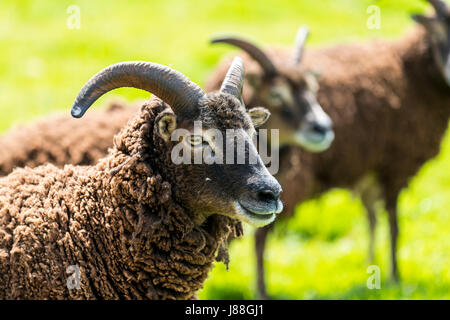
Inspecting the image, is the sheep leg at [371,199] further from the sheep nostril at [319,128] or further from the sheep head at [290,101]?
the sheep nostril at [319,128]

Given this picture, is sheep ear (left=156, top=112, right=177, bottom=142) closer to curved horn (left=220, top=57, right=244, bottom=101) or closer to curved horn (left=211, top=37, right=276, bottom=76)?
curved horn (left=220, top=57, right=244, bottom=101)

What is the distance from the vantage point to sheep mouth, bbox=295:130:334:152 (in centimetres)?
675

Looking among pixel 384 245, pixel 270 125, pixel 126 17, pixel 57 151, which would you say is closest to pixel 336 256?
pixel 384 245

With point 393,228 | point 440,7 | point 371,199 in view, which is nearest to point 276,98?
point 371,199

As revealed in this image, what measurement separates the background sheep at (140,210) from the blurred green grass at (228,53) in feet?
11.1

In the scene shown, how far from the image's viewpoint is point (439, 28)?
8.33 metres

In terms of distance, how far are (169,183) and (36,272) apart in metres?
0.97

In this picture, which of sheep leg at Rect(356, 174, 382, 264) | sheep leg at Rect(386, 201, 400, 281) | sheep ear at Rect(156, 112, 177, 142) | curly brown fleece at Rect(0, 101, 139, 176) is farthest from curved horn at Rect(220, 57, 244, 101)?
sheep leg at Rect(386, 201, 400, 281)

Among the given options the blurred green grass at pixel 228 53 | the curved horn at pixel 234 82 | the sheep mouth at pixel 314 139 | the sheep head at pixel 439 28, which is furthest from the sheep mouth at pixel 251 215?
the sheep head at pixel 439 28

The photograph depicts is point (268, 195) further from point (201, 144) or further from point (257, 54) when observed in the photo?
point (257, 54)

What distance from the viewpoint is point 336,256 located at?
29.1 feet

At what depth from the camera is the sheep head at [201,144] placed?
3.76 meters

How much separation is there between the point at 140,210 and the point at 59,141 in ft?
7.30
